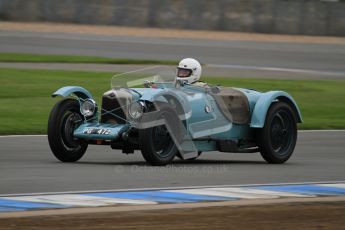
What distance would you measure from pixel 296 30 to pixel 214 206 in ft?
108

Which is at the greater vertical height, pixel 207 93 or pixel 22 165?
pixel 207 93

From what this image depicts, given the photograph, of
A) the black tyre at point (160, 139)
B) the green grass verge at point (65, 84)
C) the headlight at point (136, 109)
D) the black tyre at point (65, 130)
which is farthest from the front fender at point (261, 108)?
the green grass verge at point (65, 84)

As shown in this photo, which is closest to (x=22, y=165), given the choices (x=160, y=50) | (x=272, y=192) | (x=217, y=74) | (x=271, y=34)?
(x=272, y=192)

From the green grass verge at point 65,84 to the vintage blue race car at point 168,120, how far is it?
3.83 meters

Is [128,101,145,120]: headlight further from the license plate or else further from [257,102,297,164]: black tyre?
[257,102,297,164]: black tyre

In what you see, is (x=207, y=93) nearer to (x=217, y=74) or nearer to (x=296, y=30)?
(x=217, y=74)

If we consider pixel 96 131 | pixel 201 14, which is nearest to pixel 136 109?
pixel 96 131

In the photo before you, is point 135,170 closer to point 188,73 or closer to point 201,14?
point 188,73

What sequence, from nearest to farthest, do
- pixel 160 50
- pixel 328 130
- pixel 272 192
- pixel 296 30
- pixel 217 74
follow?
pixel 272 192 → pixel 328 130 → pixel 217 74 → pixel 160 50 → pixel 296 30

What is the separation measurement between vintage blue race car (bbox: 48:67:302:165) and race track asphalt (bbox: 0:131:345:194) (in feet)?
0.73

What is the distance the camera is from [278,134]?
12.0 m

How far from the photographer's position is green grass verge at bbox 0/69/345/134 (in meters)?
16.5

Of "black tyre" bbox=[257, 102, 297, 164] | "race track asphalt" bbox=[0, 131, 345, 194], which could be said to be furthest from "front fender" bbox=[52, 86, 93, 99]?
"black tyre" bbox=[257, 102, 297, 164]

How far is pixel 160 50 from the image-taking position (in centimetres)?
3197
